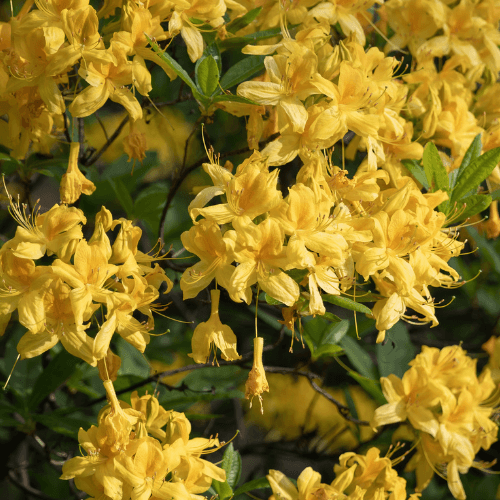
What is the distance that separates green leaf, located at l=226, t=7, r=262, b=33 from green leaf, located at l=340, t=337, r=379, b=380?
97 cm

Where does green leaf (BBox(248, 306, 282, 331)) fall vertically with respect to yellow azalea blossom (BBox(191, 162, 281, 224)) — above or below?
below

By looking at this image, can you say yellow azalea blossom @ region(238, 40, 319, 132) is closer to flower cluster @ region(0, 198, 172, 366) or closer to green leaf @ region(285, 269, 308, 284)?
green leaf @ region(285, 269, 308, 284)

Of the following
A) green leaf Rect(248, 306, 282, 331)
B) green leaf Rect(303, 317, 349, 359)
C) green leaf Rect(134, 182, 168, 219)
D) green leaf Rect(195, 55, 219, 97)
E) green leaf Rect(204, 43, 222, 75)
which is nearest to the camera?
green leaf Rect(195, 55, 219, 97)

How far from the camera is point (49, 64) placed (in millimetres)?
1231

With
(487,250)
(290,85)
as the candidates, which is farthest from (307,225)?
(487,250)

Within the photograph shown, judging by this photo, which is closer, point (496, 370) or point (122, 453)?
point (122, 453)

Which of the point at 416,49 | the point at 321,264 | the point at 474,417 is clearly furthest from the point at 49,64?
the point at 474,417

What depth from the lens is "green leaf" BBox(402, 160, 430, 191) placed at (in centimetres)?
152

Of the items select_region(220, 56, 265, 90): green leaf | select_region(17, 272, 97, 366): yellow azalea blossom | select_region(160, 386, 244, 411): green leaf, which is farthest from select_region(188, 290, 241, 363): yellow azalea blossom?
select_region(220, 56, 265, 90): green leaf

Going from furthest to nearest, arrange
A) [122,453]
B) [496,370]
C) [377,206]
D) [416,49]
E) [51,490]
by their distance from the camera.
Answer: [51,490] < [496,370] < [416,49] < [377,206] < [122,453]

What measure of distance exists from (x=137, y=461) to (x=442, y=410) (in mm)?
867

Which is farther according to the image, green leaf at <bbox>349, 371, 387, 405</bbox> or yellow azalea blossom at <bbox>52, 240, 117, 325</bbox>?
green leaf at <bbox>349, 371, 387, 405</bbox>

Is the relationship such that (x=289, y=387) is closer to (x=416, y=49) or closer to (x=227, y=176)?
(x=416, y=49)

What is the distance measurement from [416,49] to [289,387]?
1.94 meters
